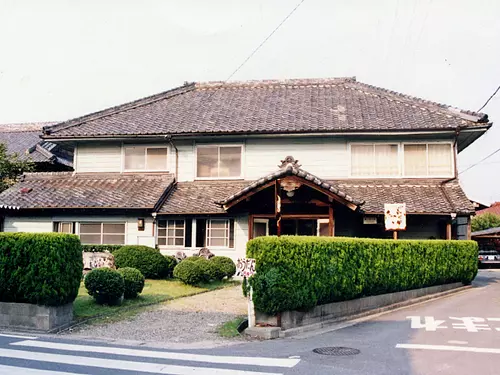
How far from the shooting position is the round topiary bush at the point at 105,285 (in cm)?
1288

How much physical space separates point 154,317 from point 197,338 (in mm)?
2257

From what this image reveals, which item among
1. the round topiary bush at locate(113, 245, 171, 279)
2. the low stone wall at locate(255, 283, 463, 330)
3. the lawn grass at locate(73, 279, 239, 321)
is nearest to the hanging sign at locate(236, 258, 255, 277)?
the low stone wall at locate(255, 283, 463, 330)

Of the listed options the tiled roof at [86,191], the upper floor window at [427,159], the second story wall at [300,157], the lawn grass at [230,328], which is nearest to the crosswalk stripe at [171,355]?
the lawn grass at [230,328]

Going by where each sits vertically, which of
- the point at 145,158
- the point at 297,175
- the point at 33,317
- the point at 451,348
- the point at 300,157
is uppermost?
the point at 145,158

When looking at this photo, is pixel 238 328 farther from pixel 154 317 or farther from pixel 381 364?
pixel 381 364

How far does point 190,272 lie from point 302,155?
8185 mm

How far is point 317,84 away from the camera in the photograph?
2747 centimetres

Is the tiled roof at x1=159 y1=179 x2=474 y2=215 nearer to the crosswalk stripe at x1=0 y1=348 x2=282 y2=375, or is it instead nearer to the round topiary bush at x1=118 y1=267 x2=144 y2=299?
the round topiary bush at x1=118 y1=267 x2=144 y2=299

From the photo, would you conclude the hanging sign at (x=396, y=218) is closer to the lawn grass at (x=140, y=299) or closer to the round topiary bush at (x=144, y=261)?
the lawn grass at (x=140, y=299)

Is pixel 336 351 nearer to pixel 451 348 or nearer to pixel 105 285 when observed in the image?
pixel 451 348

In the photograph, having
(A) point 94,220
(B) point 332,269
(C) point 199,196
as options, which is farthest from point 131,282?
(A) point 94,220

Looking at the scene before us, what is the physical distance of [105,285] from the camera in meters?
12.9

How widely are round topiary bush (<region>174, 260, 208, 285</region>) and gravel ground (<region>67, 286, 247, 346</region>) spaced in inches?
63.8

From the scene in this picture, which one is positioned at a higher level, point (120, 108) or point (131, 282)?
point (120, 108)
